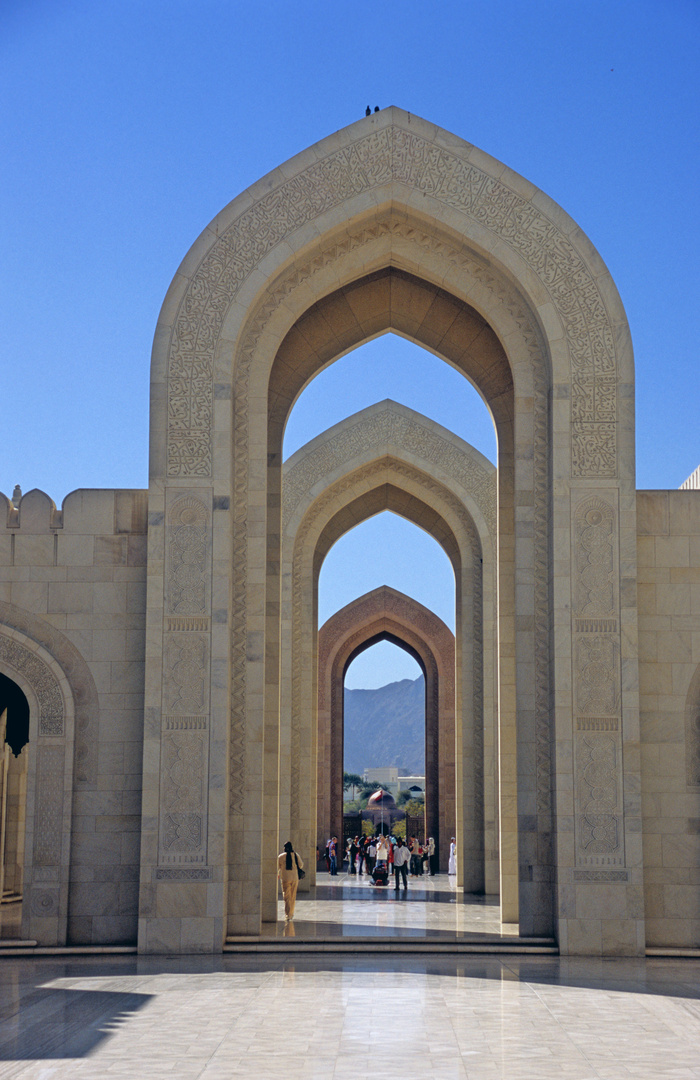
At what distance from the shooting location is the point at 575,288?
409 inches

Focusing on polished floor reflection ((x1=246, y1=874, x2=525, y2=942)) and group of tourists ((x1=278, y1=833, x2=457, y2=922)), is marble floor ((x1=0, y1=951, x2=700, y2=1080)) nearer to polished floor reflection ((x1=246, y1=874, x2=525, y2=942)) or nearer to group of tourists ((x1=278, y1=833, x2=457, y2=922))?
polished floor reflection ((x1=246, y1=874, x2=525, y2=942))

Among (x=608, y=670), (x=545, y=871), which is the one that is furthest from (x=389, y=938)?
(x=608, y=670)

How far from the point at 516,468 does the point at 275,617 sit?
9.42 feet

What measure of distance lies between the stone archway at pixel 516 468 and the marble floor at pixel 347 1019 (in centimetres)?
103

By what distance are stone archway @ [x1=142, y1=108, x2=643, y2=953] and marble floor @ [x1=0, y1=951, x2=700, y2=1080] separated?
1.03m

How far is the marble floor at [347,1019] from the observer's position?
5.30 m

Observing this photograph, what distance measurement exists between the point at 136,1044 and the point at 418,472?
472 inches

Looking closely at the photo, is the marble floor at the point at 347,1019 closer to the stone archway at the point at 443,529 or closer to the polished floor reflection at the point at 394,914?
the polished floor reflection at the point at 394,914

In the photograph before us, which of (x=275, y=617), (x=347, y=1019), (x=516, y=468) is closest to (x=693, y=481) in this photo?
(x=516, y=468)

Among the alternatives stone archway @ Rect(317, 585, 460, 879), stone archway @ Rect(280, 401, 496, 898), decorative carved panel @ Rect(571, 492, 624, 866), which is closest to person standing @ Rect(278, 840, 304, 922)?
decorative carved panel @ Rect(571, 492, 624, 866)

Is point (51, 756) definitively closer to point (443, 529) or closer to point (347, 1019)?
point (347, 1019)

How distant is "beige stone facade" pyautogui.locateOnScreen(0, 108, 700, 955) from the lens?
9570 millimetres

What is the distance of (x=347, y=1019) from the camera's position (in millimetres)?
6426

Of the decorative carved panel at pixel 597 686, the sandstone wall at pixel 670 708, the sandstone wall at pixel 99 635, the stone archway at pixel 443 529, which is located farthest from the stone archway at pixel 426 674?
the decorative carved panel at pixel 597 686
